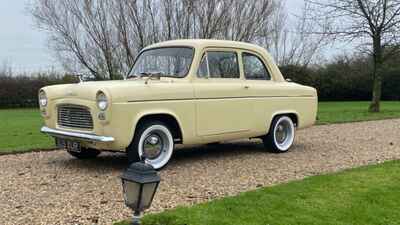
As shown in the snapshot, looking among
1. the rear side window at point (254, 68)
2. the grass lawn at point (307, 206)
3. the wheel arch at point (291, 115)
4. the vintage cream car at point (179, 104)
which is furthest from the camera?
the wheel arch at point (291, 115)

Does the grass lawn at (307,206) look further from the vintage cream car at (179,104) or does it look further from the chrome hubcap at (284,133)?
the chrome hubcap at (284,133)

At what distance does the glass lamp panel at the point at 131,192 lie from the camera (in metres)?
3.62

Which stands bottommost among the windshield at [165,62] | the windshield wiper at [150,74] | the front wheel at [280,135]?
the front wheel at [280,135]

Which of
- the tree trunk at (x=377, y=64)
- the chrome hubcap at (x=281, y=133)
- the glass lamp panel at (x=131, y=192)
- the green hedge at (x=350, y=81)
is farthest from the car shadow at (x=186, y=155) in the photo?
the green hedge at (x=350, y=81)

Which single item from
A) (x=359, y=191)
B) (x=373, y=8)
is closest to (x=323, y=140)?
(x=359, y=191)

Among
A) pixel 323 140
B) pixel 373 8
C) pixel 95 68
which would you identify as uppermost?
pixel 373 8

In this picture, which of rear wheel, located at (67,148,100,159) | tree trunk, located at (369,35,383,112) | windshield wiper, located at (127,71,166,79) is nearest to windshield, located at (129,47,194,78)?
windshield wiper, located at (127,71,166,79)

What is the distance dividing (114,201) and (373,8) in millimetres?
16508

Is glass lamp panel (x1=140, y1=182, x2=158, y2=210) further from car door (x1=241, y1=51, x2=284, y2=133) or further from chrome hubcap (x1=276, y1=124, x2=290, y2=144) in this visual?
chrome hubcap (x1=276, y1=124, x2=290, y2=144)

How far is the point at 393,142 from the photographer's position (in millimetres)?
9859

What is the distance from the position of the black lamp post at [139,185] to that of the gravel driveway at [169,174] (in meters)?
0.89

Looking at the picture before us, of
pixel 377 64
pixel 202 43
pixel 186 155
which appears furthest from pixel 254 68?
pixel 377 64

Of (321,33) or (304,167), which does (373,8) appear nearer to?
(321,33)

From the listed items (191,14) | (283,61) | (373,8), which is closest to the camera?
(373,8)
